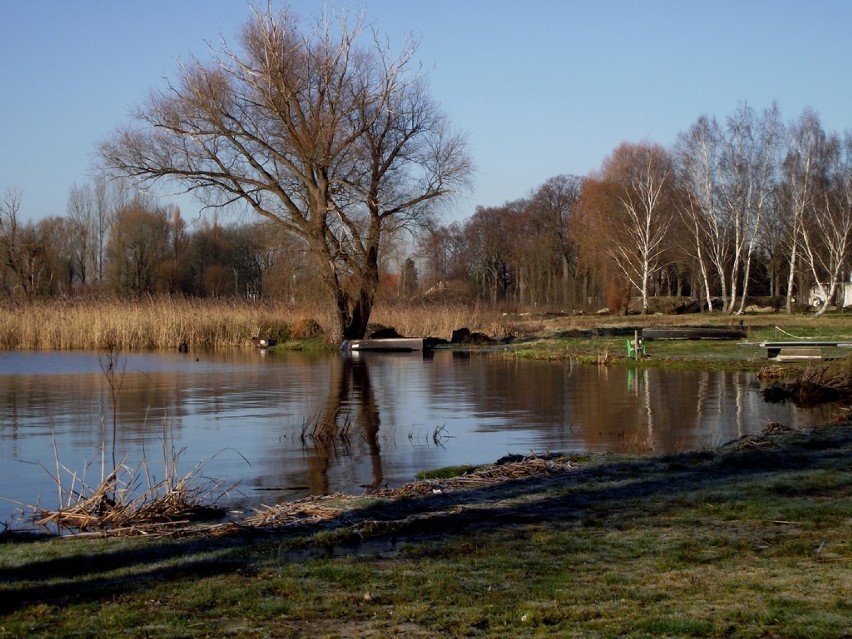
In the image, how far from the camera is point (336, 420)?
16.2 metres

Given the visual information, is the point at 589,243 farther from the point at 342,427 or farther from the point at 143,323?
the point at 342,427

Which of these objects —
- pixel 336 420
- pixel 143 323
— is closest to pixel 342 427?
pixel 336 420

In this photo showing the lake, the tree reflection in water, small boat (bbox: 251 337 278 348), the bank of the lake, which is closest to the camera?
the bank of the lake

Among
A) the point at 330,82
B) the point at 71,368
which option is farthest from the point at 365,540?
the point at 330,82

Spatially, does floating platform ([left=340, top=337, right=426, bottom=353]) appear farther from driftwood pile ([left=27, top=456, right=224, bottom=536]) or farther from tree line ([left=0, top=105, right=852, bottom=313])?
driftwood pile ([left=27, top=456, right=224, bottom=536])

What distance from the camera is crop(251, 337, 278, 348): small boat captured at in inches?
1592

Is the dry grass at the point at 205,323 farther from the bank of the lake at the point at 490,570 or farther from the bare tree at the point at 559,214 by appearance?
the bare tree at the point at 559,214

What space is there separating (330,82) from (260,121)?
3103 millimetres

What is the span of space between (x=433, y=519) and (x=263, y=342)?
33.2m

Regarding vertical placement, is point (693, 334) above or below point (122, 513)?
above

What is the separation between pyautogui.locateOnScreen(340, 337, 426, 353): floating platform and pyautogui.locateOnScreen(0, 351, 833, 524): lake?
8438 mm

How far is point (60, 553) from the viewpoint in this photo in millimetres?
7016

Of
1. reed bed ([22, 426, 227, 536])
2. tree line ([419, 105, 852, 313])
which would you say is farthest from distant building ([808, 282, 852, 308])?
reed bed ([22, 426, 227, 536])

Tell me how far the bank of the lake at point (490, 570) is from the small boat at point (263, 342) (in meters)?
31.7
